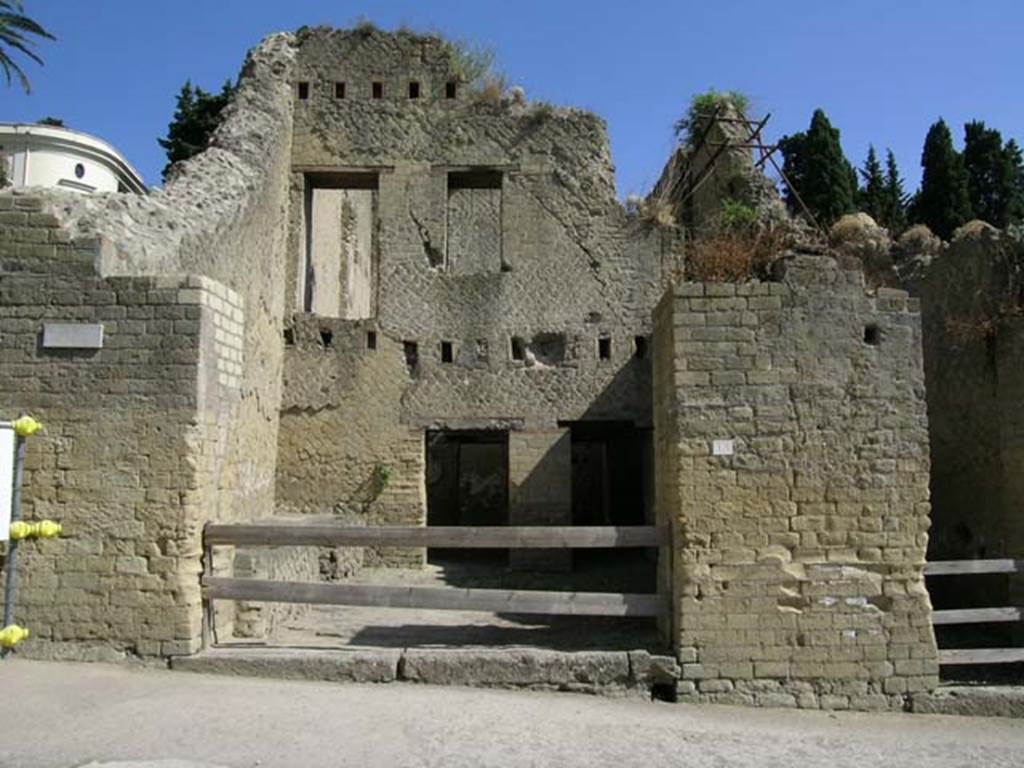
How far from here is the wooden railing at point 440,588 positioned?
A: 6539mm

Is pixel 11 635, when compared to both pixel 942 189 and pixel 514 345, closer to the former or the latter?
pixel 514 345

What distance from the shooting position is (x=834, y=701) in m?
6.22

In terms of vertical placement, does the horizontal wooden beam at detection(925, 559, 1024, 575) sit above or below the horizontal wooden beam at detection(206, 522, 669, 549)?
below

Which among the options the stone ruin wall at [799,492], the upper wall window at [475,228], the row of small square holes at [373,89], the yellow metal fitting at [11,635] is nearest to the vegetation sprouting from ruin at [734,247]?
the stone ruin wall at [799,492]

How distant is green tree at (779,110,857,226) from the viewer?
21625 millimetres

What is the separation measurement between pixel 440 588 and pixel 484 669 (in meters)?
0.70

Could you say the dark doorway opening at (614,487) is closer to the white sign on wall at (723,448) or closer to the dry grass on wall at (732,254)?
the dry grass on wall at (732,254)

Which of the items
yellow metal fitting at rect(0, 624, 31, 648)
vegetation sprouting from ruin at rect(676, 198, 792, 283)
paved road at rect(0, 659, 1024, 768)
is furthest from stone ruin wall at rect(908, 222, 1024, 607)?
yellow metal fitting at rect(0, 624, 31, 648)

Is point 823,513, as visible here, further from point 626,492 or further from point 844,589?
point 626,492

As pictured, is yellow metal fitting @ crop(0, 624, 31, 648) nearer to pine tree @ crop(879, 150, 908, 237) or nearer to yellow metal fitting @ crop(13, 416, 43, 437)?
yellow metal fitting @ crop(13, 416, 43, 437)

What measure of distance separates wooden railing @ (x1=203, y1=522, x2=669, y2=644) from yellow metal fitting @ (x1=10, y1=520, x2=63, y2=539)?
3.60ft

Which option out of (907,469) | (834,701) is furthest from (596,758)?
(907,469)

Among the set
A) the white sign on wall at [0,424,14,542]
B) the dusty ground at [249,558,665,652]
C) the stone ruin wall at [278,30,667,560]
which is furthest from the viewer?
the stone ruin wall at [278,30,667,560]

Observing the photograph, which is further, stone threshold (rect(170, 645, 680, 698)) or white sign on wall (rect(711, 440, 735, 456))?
white sign on wall (rect(711, 440, 735, 456))
